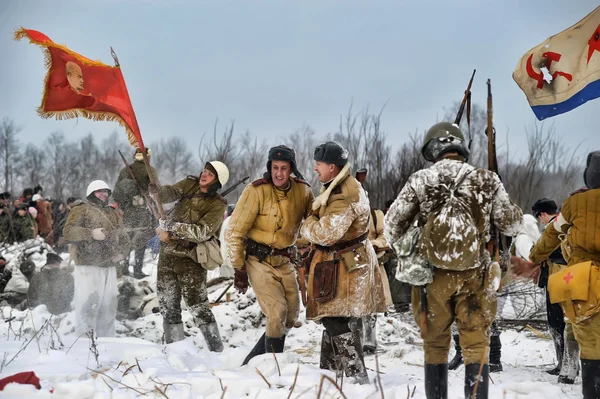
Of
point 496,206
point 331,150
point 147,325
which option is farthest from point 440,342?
point 147,325

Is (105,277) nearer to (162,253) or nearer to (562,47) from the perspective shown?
(162,253)

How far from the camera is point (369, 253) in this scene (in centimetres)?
452

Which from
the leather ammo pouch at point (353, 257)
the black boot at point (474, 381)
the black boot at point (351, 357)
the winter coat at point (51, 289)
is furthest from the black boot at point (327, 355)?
the winter coat at point (51, 289)

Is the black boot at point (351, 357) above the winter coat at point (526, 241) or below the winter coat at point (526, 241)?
below

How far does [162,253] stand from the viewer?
6.07 m

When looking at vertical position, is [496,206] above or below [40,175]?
below

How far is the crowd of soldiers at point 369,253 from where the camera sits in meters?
3.63

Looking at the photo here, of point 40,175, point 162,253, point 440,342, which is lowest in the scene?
point 440,342

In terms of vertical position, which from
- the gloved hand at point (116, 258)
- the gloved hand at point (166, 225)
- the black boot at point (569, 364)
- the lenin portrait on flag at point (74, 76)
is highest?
the lenin portrait on flag at point (74, 76)

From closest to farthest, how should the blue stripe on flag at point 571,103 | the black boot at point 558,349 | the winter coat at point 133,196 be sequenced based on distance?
the blue stripe on flag at point 571,103, the black boot at point 558,349, the winter coat at point 133,196

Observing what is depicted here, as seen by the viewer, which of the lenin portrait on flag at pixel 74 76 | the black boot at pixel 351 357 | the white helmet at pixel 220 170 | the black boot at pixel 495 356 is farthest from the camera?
the white helmet at pixel 220 170

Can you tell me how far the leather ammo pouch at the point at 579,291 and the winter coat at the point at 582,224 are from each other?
10 centimetres

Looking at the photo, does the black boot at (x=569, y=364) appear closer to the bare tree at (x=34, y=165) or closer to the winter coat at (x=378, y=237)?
the winter coat at (x=378, y=237)

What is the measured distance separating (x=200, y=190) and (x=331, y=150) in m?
2.16
